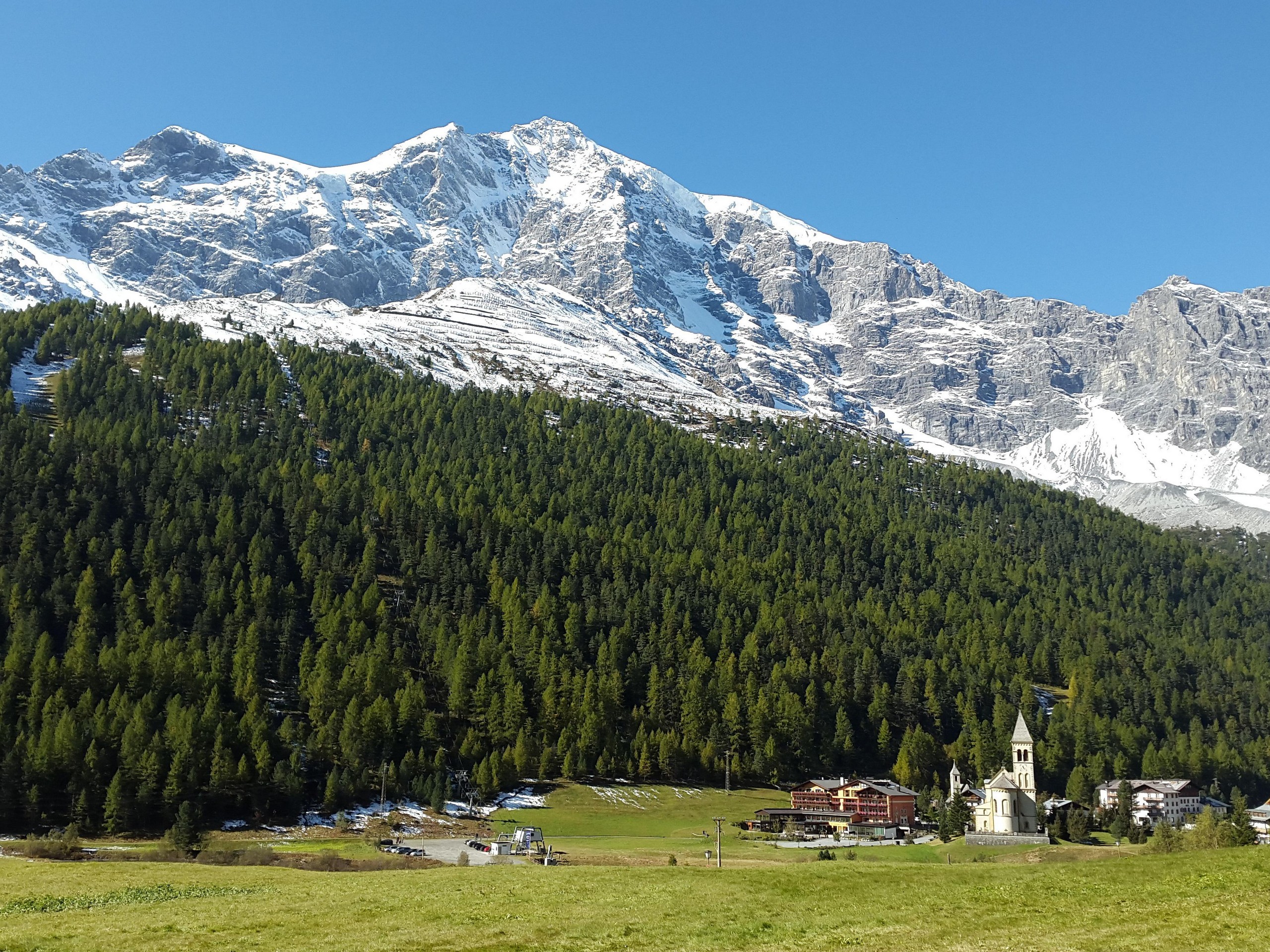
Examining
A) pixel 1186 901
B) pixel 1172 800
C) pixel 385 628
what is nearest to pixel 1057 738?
pixel 1172 800

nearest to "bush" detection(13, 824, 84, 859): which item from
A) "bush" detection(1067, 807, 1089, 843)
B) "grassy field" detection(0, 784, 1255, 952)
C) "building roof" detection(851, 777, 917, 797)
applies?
"grassy field" detection(0, 784, 1255, 952)

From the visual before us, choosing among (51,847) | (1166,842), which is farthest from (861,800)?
(51,847)

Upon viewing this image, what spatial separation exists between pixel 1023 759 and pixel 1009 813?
17.9 meters

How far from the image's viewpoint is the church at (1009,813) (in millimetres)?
125500

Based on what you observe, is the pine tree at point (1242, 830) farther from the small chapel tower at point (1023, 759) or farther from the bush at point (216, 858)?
the bush at point (216, 858)

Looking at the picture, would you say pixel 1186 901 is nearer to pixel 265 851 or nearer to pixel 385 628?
pixel 265 851

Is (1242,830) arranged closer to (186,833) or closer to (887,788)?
(887,788)

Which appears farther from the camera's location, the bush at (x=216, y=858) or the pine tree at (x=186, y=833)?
the pine tree at (x=186, y=833)

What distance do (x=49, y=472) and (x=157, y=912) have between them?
539 ft

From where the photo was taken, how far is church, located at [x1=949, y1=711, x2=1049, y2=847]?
12550cm

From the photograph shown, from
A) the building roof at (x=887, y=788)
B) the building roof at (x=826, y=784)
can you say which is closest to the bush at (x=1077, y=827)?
the building roof at (x=887, y=788)

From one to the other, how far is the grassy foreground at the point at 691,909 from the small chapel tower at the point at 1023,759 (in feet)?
308

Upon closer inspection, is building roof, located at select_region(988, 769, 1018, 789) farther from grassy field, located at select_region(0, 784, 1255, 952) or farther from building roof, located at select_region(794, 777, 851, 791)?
grassy field, located at select_region(0, 784, 1255, 952)

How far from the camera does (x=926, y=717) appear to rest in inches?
7707
